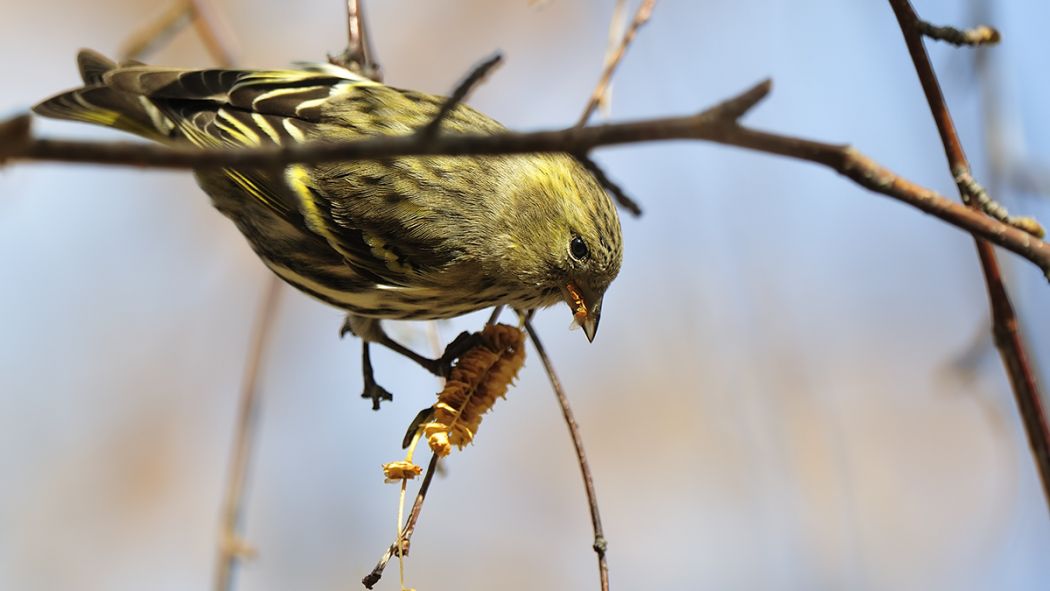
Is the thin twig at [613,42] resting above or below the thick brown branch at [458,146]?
above

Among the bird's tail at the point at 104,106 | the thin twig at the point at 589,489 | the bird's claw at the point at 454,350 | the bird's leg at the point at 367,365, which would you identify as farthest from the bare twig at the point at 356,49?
the thin twig at the point at 589,489

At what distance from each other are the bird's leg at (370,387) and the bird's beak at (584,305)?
1.99ft

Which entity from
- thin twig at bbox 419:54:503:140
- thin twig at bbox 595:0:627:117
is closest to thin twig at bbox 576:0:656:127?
thin twig at bbox 595:0:627:117

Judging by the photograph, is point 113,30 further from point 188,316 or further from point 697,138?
point 697,138

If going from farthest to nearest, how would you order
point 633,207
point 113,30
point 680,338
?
point 113,30, point 680,338, point 633,207

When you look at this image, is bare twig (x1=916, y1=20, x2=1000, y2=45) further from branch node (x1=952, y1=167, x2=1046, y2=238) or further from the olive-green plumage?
the olive-green plumage

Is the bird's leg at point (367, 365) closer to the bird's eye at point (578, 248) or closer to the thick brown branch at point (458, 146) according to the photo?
the bird's eye at point (578, 248)

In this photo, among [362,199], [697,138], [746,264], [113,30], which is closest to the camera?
[697,138]

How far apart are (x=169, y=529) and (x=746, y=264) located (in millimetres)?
3470

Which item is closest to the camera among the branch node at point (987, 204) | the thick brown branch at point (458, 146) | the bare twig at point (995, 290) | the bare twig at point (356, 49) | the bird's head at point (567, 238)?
the thick brown branch at point (458, 146)

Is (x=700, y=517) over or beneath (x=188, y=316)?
beneath

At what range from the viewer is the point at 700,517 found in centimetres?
578

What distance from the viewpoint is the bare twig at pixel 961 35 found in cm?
173

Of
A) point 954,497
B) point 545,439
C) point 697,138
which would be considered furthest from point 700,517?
point 697,138
